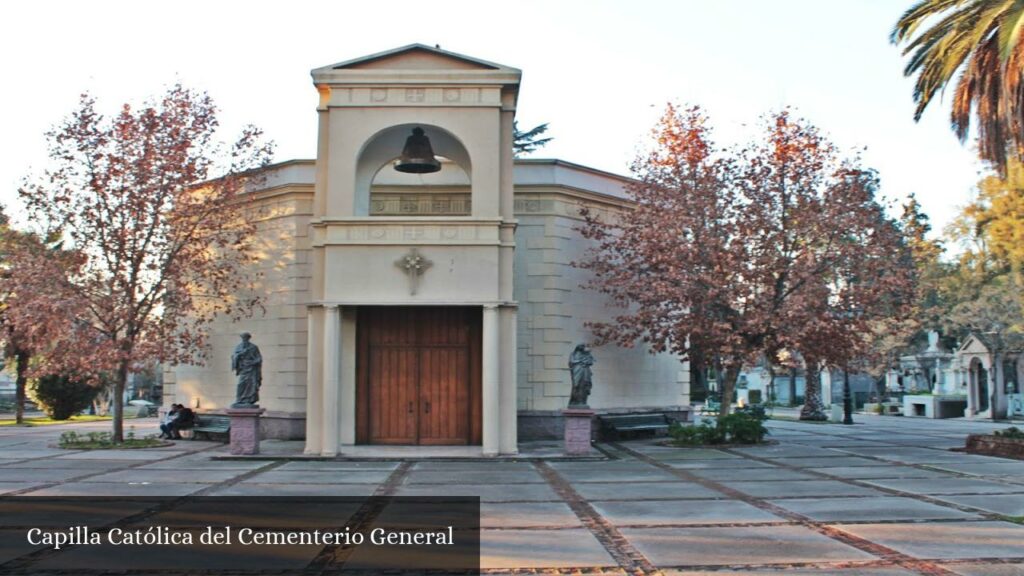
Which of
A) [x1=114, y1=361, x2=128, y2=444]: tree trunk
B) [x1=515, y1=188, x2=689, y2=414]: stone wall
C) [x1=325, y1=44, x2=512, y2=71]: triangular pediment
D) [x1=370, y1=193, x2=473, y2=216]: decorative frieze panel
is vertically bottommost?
[x1=114, y1=361, x2=128, y2=444]: tree trunk

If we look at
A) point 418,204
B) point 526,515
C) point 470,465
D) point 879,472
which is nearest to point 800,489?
point 879,472

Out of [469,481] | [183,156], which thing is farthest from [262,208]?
[469,481]

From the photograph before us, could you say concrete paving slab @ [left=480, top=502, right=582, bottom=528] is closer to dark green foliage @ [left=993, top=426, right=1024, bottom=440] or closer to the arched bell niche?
the arched bell niche

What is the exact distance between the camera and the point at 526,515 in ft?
35.5

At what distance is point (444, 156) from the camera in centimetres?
2098

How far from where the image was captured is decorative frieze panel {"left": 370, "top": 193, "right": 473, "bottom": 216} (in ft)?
74.5

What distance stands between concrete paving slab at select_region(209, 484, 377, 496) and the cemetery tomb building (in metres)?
4.32

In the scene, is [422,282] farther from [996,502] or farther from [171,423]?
[996,502]

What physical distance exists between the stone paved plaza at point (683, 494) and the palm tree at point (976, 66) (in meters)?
6.92

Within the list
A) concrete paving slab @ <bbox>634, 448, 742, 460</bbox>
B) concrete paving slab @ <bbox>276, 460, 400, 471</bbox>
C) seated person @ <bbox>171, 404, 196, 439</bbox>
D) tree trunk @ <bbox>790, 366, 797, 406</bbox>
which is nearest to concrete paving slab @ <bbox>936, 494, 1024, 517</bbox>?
concrete paving slab @ <bbox>634, 448, 742, 460</bbox>

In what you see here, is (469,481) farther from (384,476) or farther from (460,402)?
(460,402)

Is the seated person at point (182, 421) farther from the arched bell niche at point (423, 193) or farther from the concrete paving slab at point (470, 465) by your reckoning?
the concrete paving slab at point (470, 465)

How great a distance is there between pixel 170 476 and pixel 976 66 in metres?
18.1

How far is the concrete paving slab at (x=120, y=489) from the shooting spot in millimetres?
12453
